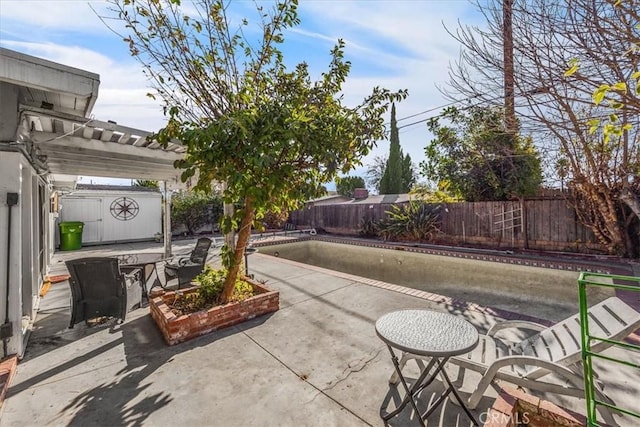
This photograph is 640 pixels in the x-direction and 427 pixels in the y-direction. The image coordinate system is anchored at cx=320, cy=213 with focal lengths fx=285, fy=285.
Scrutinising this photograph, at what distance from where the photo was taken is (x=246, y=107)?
4.14m

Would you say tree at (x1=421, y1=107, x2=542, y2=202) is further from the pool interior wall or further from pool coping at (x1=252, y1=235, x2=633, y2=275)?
the pool interior wall

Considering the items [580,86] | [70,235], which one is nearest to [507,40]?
[580,86]

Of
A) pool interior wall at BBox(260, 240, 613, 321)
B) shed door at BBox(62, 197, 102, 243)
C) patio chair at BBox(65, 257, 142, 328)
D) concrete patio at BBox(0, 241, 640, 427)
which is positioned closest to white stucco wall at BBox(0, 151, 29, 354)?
concrete patio at BBox(0, 241, 640, 427)

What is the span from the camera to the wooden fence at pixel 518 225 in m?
8.44

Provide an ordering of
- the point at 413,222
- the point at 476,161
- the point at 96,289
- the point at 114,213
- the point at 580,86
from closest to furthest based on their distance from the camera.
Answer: the point at 580,86, the point at 96,289, the point at 476,161, the point at 413,222, the point at 114,213

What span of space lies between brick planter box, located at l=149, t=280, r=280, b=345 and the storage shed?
11.1m

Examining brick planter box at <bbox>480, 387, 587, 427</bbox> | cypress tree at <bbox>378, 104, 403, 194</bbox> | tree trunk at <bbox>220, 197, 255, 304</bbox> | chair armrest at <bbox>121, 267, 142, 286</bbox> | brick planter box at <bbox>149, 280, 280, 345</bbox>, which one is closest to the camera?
brick planter box at <bbox>480, 387, 587, 427</bbox>

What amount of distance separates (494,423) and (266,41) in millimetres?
5058

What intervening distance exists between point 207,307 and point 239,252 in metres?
0.83

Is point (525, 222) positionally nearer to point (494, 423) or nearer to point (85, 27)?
point (494, 423)

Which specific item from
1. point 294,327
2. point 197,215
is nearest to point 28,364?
point 294,327

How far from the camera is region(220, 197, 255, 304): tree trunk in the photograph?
3846mm

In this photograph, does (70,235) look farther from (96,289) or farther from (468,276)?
(468,276)

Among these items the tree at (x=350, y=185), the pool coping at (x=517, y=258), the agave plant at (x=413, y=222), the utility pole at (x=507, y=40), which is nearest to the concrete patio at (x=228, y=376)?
the utility pole at (x=507, y=40)
